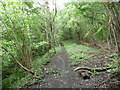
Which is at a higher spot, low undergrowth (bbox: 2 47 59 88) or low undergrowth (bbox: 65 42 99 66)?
low undergrowth (bbox: 65 42 99 66)

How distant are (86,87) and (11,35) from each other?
4.04 meters

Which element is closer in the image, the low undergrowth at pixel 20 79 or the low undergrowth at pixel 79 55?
the low undergrowth at pixel 20 79

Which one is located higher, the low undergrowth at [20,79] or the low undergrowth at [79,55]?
the low undergrowth at [79,55]

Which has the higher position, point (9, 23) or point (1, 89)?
point (9, 23)

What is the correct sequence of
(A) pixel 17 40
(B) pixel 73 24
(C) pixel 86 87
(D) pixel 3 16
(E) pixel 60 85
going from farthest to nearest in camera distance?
(B) pixel 73 24 < (A) pixel 17 40 < (D) pixel 3 16 < (E) pixel 60 85 < (C) pixel 86 87

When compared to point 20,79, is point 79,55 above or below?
above

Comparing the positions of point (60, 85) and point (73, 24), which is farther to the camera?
point (73, 24)

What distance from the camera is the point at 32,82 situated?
388 centimetres

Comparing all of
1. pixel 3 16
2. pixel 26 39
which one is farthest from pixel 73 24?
pixel 3 16

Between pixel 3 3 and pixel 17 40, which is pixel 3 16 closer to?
pixel 3 3

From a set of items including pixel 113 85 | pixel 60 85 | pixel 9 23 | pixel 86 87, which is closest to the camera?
pixel 113 85

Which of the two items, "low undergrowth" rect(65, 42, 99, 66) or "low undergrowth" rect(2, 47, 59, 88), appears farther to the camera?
"low undergrowth" rect(65, 42, 99, 66)

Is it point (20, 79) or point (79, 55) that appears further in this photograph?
point (79, 55)

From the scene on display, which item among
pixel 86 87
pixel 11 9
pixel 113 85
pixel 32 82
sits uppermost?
pixel 11 9
